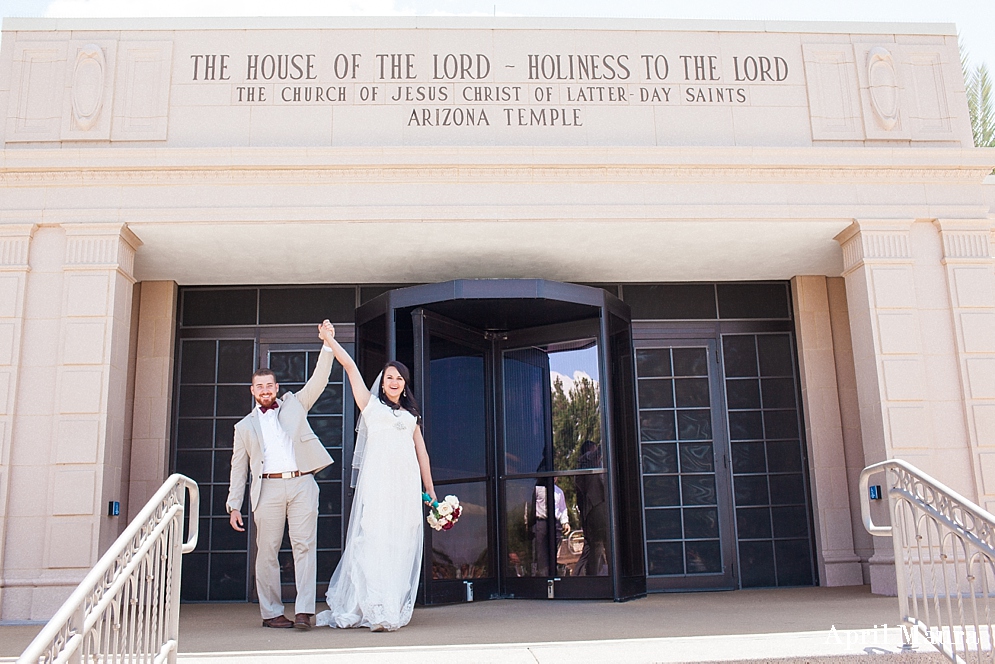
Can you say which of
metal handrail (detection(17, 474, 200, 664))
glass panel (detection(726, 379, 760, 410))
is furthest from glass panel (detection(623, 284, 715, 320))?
metal handrail (detection(17, 474, 200, 664))

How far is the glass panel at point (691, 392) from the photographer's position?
365 inches

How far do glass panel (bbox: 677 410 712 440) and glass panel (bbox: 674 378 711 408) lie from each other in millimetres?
74

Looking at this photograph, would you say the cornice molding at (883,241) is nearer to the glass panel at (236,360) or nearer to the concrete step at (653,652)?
the concrete step at (653,652)

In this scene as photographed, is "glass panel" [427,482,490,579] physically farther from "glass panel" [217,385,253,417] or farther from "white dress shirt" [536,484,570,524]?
"glass panel" [217,385,253,417]

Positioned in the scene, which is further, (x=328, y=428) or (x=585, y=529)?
(x=328, y=428)

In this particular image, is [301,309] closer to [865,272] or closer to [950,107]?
[865,272]

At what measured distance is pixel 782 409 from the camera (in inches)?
367

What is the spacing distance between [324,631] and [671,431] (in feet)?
14.7

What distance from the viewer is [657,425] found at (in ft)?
30.3

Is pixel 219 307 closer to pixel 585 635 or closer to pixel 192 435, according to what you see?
pixel 192 435

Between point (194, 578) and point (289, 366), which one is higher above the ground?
point (289, 366)

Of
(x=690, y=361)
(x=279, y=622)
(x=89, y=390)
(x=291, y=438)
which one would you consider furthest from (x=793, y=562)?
(x=89, y=390)

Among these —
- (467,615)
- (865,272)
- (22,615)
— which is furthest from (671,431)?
(22,615)

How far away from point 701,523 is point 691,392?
1350 millimetres
